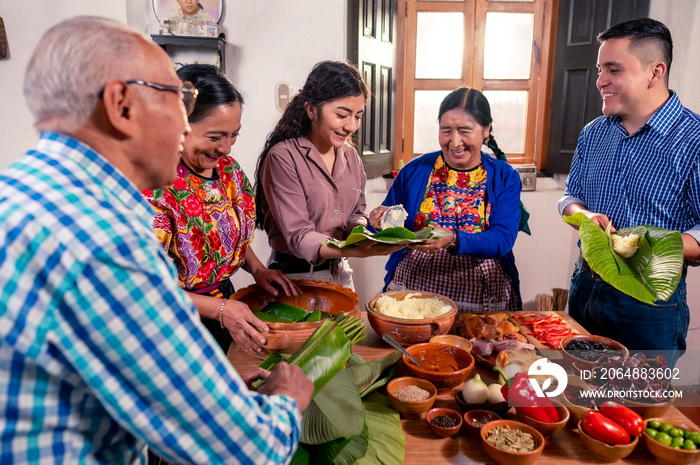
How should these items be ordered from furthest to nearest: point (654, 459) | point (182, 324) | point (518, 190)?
point (518, 190) < point (654, 459) < point (182, 324)

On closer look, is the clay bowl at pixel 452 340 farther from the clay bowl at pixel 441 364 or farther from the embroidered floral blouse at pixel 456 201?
the embroidered floral blouse at pixel 456 201

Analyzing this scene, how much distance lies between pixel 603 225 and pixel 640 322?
47 cm

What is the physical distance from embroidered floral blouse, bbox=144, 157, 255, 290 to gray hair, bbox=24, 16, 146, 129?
908 mm

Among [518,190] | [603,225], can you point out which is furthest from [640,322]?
[518,190]

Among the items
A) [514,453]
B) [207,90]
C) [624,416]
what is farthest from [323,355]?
[207,90]

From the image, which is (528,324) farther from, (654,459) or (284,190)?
Answer: (284,190)

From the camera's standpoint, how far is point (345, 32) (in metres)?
3.40

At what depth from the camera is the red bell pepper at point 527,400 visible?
121 centimetres

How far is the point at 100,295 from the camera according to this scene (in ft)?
1.99

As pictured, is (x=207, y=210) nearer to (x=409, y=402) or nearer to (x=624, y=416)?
(x=409, y=402)

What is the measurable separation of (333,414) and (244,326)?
1.39 feet

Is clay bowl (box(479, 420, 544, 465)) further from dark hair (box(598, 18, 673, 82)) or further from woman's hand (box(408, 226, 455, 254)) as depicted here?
dark hair (box(598, 18, 673, 82))

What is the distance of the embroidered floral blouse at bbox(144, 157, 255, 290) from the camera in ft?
5.32

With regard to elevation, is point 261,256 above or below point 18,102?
below
